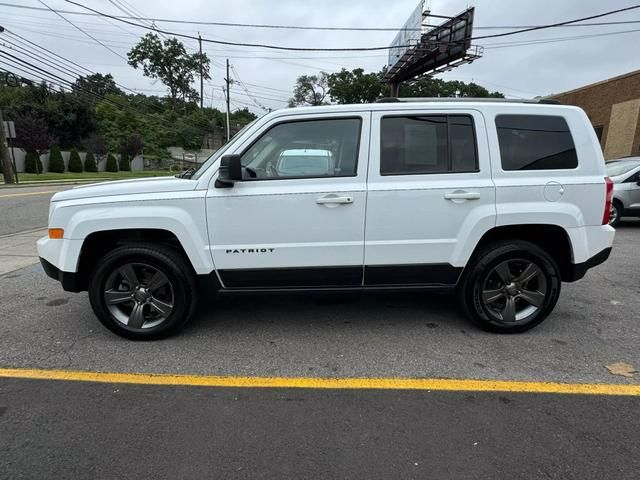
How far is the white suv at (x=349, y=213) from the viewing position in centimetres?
338

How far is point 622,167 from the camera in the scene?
31.4ft

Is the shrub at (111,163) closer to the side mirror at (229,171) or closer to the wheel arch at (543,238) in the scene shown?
the side mirror at (229,171)

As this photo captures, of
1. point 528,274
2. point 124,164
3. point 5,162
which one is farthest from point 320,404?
point 124,164

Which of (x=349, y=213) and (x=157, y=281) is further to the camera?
(x=157, y=281)

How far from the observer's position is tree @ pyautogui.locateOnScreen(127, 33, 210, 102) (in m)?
72.9

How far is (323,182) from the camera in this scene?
339 cm

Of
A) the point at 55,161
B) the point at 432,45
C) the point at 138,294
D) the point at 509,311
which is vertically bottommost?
the point at 55,161

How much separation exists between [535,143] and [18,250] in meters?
8.17

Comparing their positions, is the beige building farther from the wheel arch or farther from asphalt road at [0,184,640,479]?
the wheel arch

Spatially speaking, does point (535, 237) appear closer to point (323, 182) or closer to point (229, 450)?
point (323, 182)

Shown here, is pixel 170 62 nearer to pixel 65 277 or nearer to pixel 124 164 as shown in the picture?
pixel 124 164

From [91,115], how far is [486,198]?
194ft

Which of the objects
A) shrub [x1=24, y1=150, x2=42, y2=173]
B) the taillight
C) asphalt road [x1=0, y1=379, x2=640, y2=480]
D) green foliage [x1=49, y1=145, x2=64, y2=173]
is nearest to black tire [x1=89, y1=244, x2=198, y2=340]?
asphalt road [x1=0, y1=379, x2=640, y2=480]

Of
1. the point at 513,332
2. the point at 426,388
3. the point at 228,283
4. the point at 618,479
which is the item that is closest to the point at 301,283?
the point at 228,283
